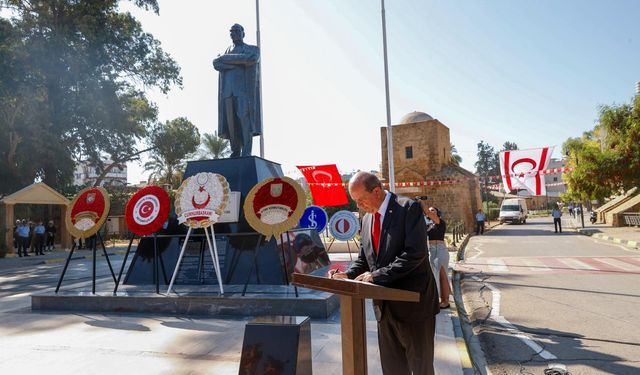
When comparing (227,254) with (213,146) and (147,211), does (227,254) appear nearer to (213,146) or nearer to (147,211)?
(147,211)

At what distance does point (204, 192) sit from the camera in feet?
21.5

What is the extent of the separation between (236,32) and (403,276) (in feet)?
24.2

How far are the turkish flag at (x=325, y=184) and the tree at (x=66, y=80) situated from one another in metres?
13.2

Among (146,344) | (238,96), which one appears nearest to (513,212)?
(238,96)

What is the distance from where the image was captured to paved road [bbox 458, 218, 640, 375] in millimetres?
4316

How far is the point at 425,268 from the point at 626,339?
3.77 m

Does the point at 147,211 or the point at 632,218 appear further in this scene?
the point at 632,218

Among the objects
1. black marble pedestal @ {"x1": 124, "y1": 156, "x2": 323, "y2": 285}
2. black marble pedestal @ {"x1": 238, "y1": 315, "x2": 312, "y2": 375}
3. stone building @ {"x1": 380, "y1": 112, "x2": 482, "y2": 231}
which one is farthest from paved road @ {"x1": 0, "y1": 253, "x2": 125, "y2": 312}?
stone building @ {"x1": 380, "y1": 112, "x2": 482, "y2": 231}

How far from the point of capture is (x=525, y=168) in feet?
68.8

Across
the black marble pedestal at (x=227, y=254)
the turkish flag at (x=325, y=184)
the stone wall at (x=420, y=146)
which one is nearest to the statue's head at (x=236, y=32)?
the black marble pedestal at (x=227, y=254)

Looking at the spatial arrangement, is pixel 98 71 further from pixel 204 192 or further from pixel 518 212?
pixel 518 212

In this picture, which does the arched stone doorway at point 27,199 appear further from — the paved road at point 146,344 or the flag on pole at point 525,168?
the flag on pole at point 525,168

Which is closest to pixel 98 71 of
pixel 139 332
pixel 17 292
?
pixel 17 292

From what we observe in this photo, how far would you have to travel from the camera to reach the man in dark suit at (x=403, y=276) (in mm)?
2586
